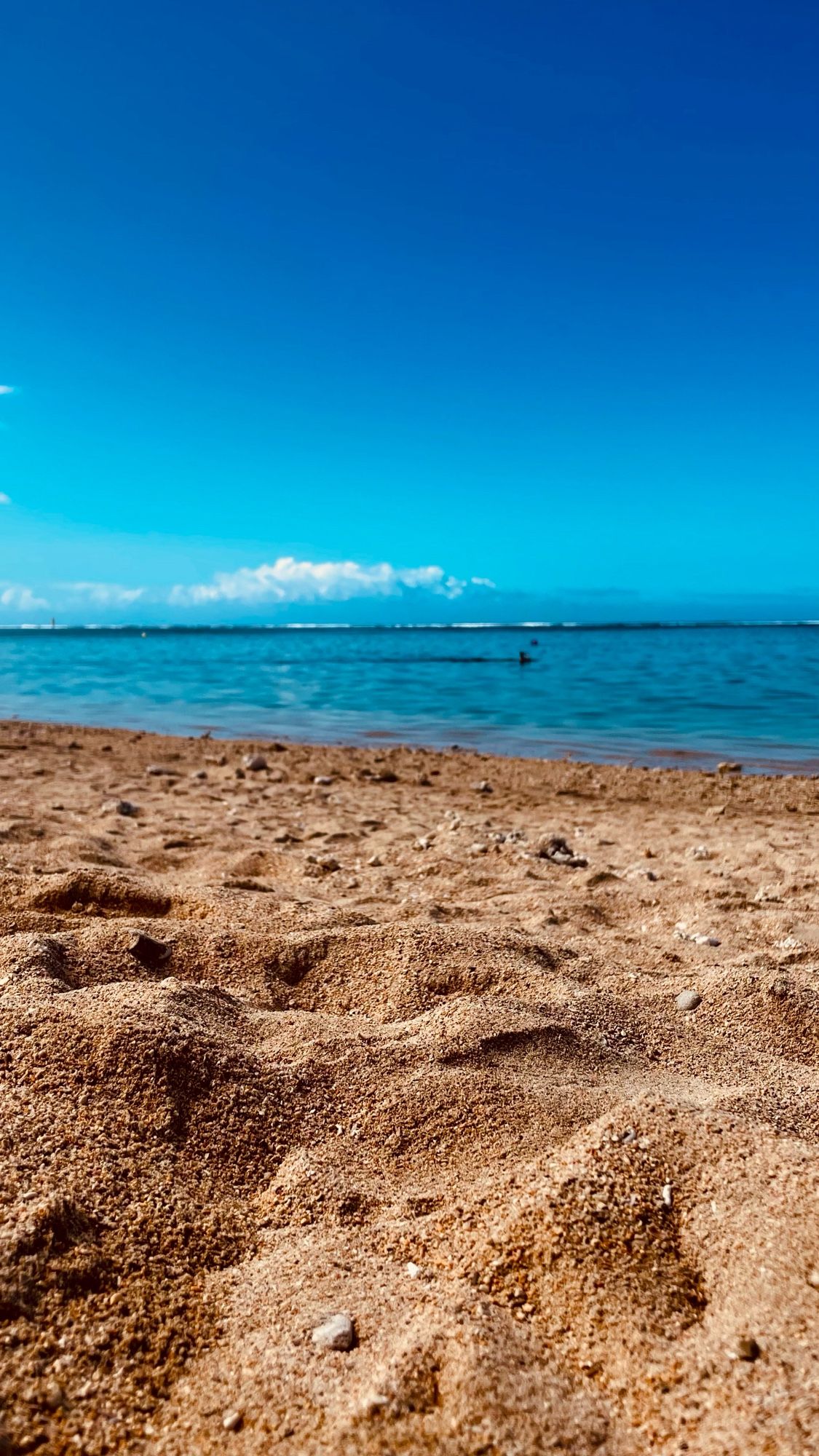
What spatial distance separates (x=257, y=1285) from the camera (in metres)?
1.65

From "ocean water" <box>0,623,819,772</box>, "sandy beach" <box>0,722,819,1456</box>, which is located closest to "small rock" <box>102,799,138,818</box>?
"sandy beach" <box>0,722,819,1456</box>

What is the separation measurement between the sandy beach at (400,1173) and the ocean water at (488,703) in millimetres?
7590

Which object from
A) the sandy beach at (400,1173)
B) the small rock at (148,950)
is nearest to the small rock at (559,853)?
the sandy beach at (400,1173)

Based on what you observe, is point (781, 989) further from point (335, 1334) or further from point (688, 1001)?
point (335, 1334)

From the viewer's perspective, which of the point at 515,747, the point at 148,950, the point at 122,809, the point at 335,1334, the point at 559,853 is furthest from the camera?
the point at 515,747

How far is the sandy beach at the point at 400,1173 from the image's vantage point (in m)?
1.40

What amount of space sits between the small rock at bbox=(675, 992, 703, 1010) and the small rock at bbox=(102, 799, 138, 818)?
432 cm

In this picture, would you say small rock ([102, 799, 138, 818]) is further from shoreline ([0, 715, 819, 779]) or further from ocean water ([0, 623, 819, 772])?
ocean water ([0, 623, 819, 772])

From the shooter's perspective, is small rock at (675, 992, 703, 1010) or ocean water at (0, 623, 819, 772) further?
ocean water at (0, 623, 819, 772)

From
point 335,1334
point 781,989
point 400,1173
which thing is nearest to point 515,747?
point 781,989

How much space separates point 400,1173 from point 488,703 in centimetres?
1541

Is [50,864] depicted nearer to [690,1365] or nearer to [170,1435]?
[170,1435]

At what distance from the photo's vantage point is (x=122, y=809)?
20.4ft

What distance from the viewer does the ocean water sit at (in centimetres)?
1190
